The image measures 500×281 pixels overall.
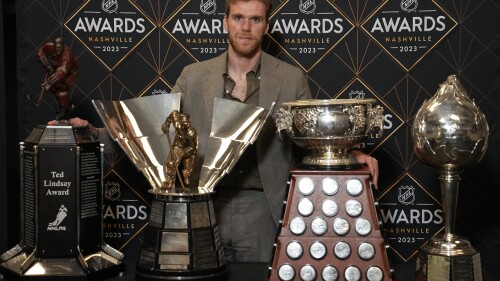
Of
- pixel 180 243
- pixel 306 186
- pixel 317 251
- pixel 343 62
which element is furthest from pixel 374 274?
pixel 343 62

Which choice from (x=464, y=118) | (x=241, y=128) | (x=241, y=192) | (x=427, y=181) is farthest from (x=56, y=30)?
(x=464, y=118)

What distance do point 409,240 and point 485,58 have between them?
928mm

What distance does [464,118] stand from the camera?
1625 millimetres

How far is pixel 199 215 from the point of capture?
177cm

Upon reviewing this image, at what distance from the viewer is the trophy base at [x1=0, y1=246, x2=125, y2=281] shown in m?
1.83

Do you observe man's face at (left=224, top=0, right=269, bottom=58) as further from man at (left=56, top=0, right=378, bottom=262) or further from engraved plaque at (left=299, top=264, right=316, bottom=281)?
engraved plaque at (left=299, top=264, right=316, bottom=281)

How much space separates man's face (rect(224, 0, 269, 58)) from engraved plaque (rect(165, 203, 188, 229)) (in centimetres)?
94

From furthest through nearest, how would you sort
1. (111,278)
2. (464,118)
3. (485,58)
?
(485,58)
(111,278)
(464,118)

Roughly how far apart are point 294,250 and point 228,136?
407 mm

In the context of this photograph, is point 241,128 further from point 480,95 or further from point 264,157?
point 480,95

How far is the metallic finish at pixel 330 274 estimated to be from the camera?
1696mm

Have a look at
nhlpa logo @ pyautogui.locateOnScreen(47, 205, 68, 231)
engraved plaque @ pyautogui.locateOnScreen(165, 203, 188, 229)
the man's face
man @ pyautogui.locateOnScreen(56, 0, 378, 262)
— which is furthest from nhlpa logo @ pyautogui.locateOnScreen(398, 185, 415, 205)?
nhlpa logo @ pyautogui.locateOnScreen(47, 205, 68, 231)

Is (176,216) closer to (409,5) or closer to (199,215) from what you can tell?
(199,215)

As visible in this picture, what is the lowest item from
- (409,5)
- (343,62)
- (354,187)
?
(354,187)
